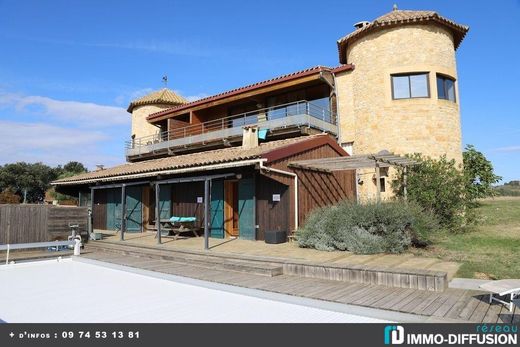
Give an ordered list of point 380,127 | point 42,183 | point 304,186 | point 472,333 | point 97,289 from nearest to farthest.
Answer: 1. point 472,333
2. point 97,289
3. point 304,186
4. point 380,127
5. point 42,183

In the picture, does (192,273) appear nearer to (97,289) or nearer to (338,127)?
(97,289)

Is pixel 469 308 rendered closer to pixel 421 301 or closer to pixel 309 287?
pixel 421 301

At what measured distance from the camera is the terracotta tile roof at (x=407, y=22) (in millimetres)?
16531

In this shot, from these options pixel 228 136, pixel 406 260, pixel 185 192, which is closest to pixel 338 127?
pixel 228 136

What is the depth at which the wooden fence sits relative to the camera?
475 inches

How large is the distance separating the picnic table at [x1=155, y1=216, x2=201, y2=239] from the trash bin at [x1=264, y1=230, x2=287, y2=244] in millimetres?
3218

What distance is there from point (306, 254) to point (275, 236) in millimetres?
2350

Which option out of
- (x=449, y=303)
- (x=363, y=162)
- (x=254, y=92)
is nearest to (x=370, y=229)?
(x=363, y=162)

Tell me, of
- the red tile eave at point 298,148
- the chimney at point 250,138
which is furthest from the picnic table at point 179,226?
the chimney at point 250,138

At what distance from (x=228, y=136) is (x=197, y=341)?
602 inches

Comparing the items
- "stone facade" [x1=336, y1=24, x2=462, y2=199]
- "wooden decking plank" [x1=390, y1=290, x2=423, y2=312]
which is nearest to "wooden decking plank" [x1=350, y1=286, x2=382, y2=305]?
"wooden decking plank" [x1=390, y1=290, x2=423, y2=312]

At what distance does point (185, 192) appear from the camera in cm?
1582

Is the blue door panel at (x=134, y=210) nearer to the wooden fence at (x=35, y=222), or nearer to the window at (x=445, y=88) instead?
the wooden fence at (x=35, y=222)

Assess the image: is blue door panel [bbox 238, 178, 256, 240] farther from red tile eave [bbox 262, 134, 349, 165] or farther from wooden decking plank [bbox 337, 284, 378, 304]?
wooden decking plank [bbox 337, 284, 378, 304]
